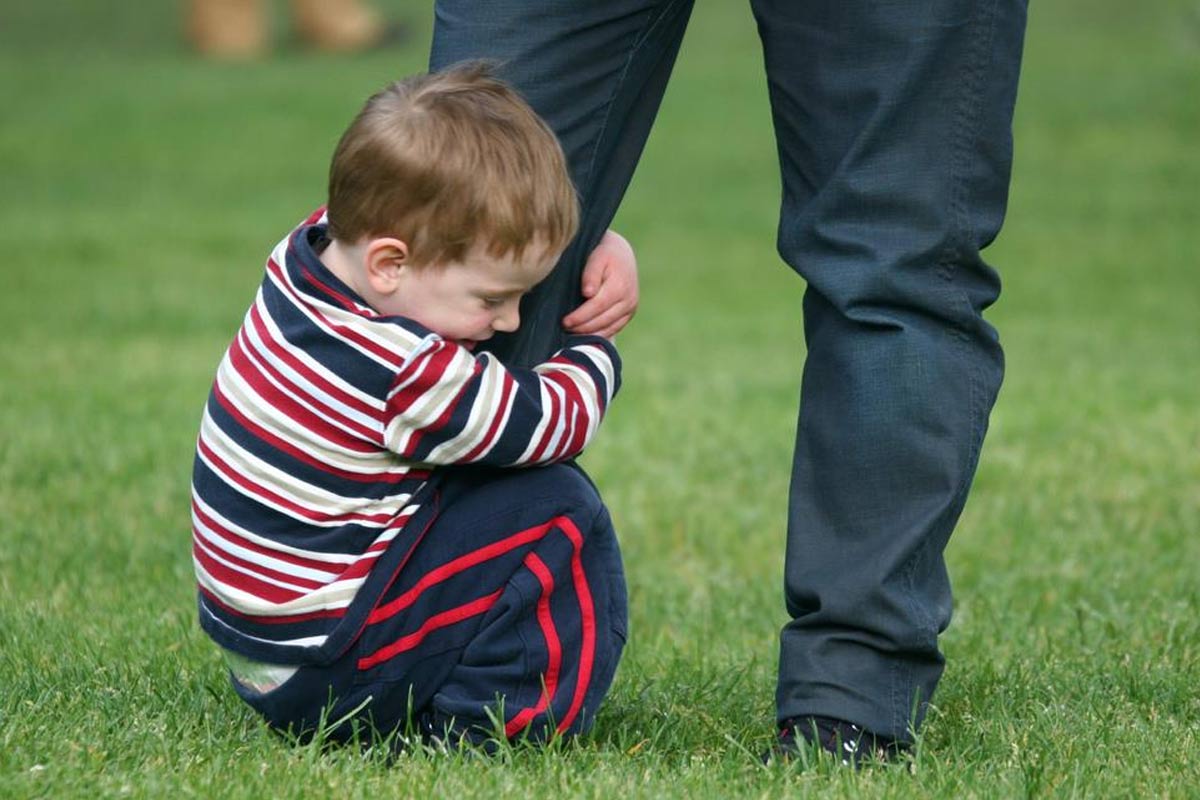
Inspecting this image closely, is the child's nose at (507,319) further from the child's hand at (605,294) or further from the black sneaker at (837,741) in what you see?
the black sneaker at (837,741)

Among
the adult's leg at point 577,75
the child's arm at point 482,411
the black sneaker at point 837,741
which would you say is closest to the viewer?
the child's arm at point 482,411

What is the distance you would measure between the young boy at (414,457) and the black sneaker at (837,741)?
0.29 meters

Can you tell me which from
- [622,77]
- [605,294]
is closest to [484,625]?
[605,294]

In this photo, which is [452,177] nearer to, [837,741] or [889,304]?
[889,304]

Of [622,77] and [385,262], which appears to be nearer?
[385,262]

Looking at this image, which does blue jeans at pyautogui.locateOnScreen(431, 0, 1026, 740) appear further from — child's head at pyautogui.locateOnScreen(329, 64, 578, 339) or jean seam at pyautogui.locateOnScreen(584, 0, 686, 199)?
child's head at pyautogui.locateOnScreen(329, 64, 578, 339)

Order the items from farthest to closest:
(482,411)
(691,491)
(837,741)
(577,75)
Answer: (691,491) < (577,75) < (837,741) < (482,411)

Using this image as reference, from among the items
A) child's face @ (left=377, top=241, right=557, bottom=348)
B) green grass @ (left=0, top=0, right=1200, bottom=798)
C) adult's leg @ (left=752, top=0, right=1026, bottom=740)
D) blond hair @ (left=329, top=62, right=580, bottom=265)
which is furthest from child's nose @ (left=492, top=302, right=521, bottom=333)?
green grass @ (left=0, top=0, right=1200, bottom=798)

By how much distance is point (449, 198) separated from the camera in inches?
97.6

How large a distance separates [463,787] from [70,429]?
419 cm

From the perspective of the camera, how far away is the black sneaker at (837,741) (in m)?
2.55

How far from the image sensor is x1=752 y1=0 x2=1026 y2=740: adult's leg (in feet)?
8.24

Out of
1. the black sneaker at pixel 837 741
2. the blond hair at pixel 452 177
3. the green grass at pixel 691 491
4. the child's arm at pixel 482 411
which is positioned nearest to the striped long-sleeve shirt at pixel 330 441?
the child's arm at pixel 482 411

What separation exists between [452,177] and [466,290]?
0.16m
